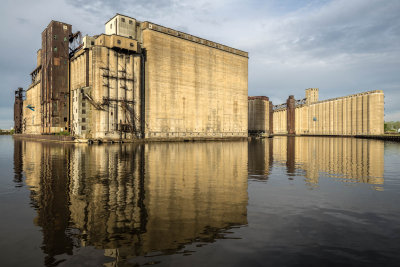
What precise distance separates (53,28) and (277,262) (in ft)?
323

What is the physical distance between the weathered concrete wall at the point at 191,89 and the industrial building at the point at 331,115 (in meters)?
35.6

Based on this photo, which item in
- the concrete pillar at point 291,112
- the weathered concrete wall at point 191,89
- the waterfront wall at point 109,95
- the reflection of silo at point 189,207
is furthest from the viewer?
the concrete pillar at point 291,112

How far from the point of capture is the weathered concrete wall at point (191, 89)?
75125 millimetres

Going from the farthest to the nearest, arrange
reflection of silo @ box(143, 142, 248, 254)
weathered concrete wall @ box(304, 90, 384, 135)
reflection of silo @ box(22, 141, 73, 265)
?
weathered concrete wall @ box(304, 90, 384, 135)
reflection of silo @ box(143, 142, 248, 254)
reflection of silo @ box(22, 141, 73, 265)

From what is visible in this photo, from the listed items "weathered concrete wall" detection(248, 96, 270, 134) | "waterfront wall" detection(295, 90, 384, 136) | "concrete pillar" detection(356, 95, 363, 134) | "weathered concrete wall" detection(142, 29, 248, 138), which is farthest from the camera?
"concrete pillar" detection(356, 95, 363, 134)

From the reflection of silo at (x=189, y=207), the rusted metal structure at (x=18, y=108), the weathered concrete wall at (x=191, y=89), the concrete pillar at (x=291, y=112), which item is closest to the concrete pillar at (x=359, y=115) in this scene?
the concrete pillar at (x=291, y=112)

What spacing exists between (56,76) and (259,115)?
91773 millimetres

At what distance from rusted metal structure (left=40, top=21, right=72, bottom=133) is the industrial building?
87.7 metres

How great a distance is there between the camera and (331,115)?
163 metres

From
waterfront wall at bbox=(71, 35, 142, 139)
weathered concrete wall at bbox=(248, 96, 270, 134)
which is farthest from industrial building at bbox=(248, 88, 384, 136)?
waterfront wall at bbox=(71, 35, 142, 139)

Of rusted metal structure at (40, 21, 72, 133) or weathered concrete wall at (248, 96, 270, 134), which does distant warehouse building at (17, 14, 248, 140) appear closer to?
rusted metal structure at (40, 21, 72, 133)

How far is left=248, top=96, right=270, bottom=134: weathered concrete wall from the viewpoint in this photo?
13862 cm

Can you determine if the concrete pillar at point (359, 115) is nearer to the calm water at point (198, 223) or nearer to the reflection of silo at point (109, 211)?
the calm water at point (198, 223)

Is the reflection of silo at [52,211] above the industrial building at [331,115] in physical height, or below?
below
